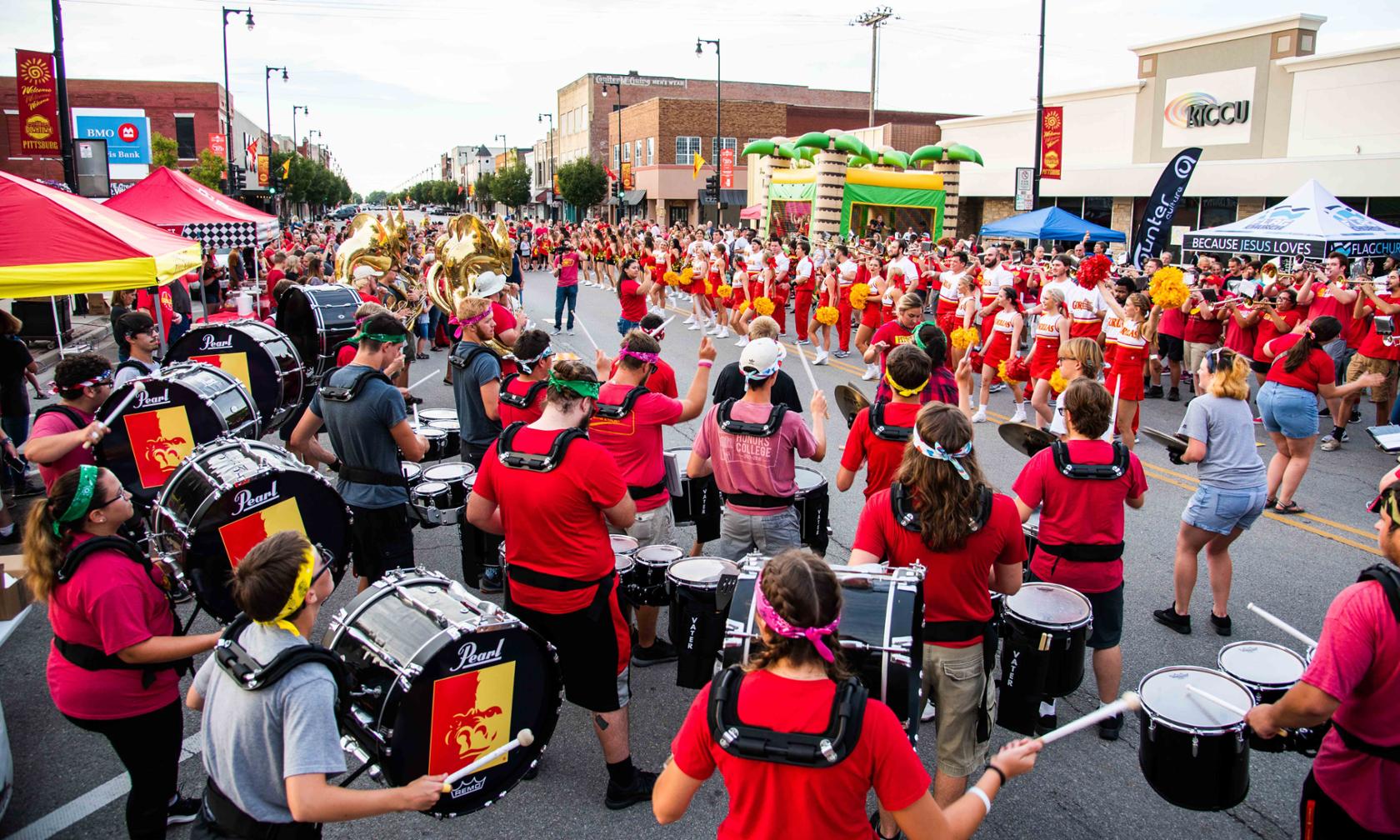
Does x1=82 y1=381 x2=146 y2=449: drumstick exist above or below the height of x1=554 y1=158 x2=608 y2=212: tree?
below

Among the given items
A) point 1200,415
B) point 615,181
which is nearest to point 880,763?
point 1200,415

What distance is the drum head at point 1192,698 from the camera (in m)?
3.46

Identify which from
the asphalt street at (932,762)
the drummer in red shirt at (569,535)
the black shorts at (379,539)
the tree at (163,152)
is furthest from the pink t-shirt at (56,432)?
the tree at (163,152)

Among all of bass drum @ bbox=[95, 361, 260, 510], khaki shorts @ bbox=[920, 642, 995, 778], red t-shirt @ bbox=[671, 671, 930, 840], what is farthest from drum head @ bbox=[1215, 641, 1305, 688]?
bass drum @ bbox=[95, 361, 260, 510]

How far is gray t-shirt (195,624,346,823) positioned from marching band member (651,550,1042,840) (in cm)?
99

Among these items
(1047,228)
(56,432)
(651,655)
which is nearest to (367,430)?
(56,432)

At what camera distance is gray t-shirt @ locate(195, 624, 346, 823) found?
2584 millimetres

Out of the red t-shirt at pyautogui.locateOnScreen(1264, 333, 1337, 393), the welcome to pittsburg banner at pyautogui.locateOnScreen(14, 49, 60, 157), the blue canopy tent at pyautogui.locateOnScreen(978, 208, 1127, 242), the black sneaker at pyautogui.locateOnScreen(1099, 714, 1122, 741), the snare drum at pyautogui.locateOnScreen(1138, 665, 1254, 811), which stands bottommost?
the black sneaker at pyautogui.locateOnScreen(1099, 714, 1122, 741)

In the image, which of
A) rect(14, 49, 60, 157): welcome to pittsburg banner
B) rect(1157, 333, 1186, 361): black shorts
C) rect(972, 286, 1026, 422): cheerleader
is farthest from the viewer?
rect(14, 49, 60, 157): welcome to pittsburg banner

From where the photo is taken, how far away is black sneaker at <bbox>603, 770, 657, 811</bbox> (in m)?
4.13

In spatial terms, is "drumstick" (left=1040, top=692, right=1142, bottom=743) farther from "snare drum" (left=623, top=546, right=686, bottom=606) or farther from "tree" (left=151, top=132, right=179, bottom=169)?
"tree" (left=151, top=132, right=179, bottom=169)

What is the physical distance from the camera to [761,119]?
6431 cm

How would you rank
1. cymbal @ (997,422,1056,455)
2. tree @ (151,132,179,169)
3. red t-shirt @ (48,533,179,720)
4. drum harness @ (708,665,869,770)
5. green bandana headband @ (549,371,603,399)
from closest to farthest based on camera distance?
1. drum harness @ (708,665,869,770)
2. red t-shirt @ (48,533,179,720)
3. green bandana headband @ (549,371,603,399)
4. cymbal @ (997,422,1056,455)
5. tree @ (151,132,179,169)

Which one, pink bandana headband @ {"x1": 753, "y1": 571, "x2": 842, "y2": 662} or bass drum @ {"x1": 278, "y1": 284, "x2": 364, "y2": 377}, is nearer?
pink bandana headband @ {"x1": 753, "y1": 571, "x2": 842, "y2": 662}
